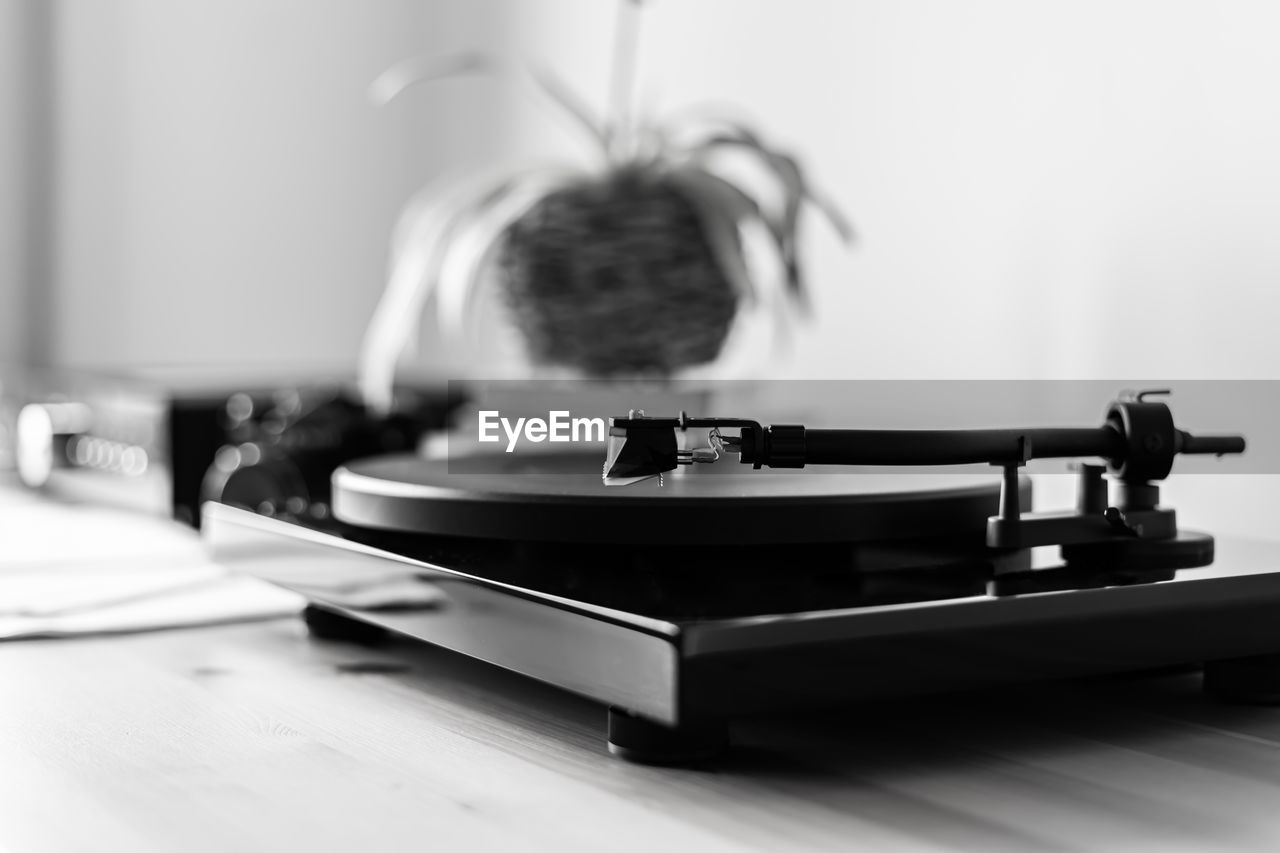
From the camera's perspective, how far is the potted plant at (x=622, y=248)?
1.17 metres

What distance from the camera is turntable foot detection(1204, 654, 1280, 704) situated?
0.59 m

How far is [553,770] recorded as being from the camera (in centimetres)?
50

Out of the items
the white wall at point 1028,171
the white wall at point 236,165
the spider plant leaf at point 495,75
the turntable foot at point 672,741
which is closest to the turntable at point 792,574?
the turntable foot at point 672,741

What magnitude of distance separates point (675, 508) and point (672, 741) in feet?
0.34

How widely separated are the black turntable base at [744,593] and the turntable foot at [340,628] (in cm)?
5

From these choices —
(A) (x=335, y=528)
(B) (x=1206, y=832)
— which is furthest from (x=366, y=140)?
(B) (x=1206, y=832)

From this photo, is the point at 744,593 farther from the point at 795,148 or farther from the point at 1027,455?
the point at 795,148

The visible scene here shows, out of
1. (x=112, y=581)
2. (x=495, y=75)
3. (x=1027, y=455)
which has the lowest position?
(x=112, y=581)

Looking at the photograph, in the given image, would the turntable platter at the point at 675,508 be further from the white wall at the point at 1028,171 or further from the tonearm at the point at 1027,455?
the white wall at the point at 1028,171

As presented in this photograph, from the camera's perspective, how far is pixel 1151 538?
581 millimetres

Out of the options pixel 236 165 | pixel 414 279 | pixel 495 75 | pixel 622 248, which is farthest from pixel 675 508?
pixel 236 165

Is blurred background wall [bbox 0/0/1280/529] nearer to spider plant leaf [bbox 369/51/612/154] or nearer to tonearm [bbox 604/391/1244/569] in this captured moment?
spider plant leaf [bbox 369/51/612/154]

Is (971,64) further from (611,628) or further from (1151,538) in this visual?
(611,628)

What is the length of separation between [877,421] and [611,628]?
78cm
